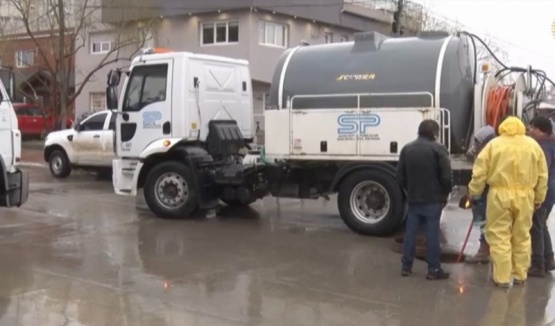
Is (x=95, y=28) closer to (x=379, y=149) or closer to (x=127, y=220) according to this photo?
(x=127, y=220)

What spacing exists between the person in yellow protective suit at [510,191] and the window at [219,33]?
2416 cm

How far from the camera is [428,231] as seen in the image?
765 centimetres

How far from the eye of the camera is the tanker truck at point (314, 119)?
9703 millimetres

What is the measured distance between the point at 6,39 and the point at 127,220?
89.2ft

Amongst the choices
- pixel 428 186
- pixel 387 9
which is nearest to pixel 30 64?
pixel 387 9

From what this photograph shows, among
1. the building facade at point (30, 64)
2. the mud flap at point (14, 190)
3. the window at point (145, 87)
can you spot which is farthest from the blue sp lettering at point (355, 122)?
the building facade at point (30, 64)

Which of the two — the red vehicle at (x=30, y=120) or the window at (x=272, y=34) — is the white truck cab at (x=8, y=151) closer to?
the window at (x=272, y=34)

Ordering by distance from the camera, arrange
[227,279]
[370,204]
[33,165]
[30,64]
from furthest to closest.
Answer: [30,64]
[33,165]
[370,204]
[227,279]

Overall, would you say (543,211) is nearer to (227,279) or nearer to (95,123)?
(227,279)

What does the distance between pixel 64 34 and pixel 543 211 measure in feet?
79.5

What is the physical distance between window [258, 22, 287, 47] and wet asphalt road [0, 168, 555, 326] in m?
20.1

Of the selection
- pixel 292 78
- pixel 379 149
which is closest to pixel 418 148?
pixel 379 149

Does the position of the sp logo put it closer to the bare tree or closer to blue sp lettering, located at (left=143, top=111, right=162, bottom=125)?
blue sp lettering, located at (left=143, top=111, right=162, bottom=125)

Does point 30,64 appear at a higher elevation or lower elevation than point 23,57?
lower
